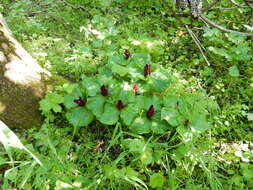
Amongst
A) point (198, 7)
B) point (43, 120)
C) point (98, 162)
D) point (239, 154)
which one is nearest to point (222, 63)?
point (198, 7)

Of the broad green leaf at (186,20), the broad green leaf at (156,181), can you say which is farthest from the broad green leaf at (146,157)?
the broad green leaf at (186,20)

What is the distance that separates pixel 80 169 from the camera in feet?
6.77

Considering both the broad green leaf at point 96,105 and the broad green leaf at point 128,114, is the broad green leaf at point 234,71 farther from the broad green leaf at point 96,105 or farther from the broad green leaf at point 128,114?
the broad green leaf at point 96,105

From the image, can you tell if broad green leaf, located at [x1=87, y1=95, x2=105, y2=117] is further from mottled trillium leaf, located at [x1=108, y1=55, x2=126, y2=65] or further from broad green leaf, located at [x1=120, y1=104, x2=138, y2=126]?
mottled trillium leaf, located at [x1=108, y1=55, x2=126, y2=65]

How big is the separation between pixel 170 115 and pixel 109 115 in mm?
533

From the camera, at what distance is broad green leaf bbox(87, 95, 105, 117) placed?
7.25 feet

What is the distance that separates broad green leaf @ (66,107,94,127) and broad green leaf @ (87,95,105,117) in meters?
0.06

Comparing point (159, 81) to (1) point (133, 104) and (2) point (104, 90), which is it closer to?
(1) point (133, 104)

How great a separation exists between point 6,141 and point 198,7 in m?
3.20

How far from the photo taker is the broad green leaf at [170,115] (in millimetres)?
2150

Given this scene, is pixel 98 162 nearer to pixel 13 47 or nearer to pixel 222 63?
pixel 13 47

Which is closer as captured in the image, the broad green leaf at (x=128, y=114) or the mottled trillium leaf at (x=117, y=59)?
the broad green leaf at (x=128, y=114)

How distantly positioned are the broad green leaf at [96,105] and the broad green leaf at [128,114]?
20cm

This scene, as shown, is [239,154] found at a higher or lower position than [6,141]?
lower
